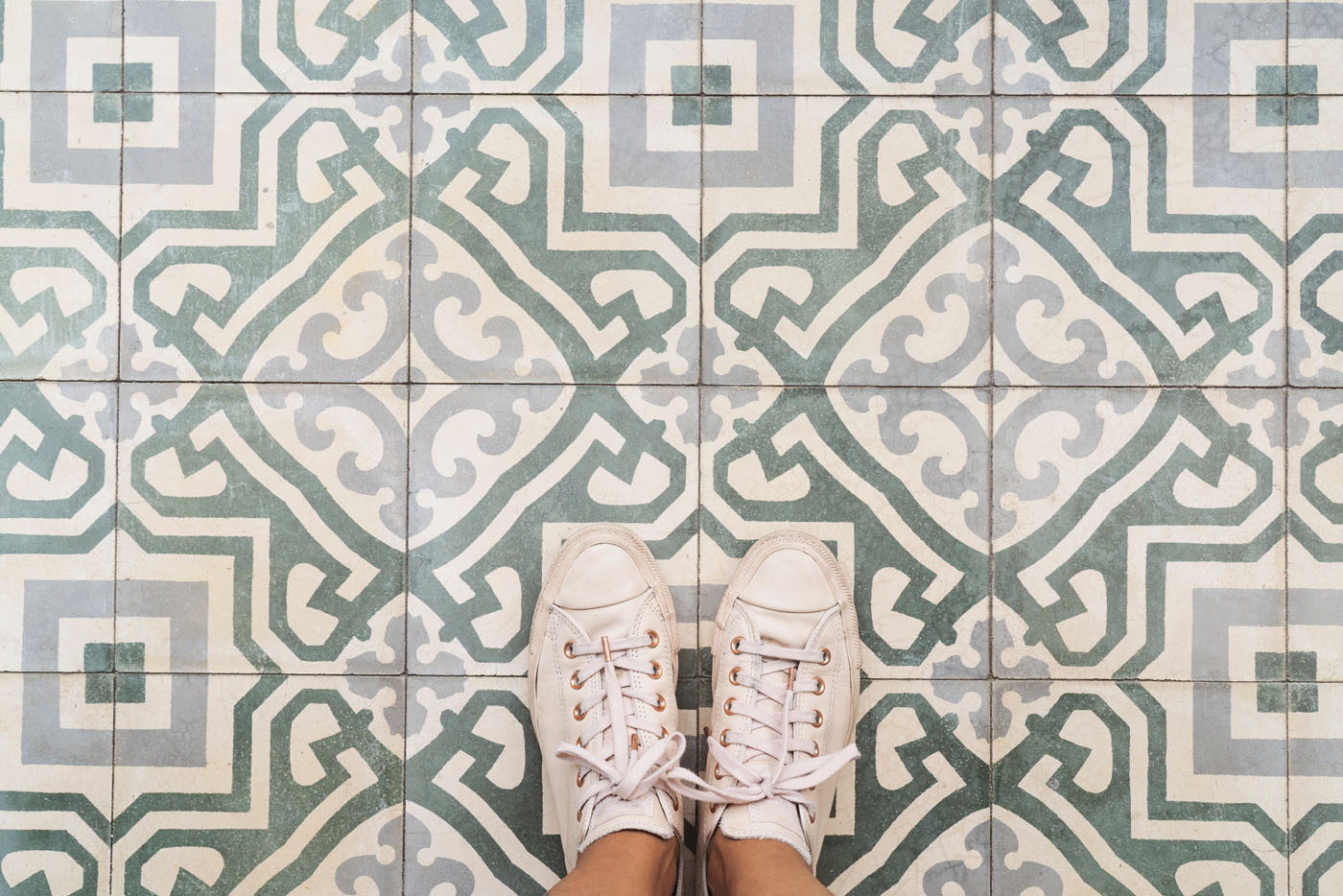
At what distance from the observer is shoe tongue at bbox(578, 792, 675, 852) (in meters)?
0.90

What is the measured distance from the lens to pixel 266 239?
3.23 feet

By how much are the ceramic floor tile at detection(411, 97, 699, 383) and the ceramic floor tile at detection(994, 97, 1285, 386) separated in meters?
0.37

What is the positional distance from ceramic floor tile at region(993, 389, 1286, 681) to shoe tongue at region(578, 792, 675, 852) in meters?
0.41

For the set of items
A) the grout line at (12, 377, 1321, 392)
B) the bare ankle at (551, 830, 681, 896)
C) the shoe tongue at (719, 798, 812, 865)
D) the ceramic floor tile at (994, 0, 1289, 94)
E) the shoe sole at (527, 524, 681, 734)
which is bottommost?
the bare ankle at (551, 830, 681, 896)

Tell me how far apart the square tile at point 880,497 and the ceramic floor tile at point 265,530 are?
0.37 meters

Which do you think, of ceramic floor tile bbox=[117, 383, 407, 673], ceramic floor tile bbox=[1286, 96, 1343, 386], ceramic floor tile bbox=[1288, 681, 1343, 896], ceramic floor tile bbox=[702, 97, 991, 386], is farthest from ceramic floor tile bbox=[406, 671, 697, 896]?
ceramic floor tile bbox=[1286, 96, 1343, 386]

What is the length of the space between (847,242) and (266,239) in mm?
665

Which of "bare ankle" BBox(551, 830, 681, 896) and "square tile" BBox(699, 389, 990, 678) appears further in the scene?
"square tile" BBox(699, 389, 990, 678)

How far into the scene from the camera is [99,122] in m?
0.99

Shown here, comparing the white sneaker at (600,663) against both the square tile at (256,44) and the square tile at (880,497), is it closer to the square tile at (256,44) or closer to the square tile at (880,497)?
the square tile at (880,497)

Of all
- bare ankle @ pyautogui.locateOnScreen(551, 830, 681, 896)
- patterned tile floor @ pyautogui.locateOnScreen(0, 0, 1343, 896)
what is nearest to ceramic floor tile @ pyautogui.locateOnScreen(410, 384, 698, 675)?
patterned tile floor @ pyautogui.locateOnScreen(0, 0, 1343, 896)

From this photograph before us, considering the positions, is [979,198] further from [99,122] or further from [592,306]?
[99,122]

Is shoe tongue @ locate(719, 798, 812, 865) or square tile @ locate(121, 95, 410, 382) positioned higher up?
square tile @ locate(121, 95, 410, 382)

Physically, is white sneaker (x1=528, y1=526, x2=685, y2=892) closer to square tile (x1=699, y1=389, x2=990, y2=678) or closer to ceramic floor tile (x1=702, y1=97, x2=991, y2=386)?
square tile (x1=699, y1=389, x2=990, y2=678)
